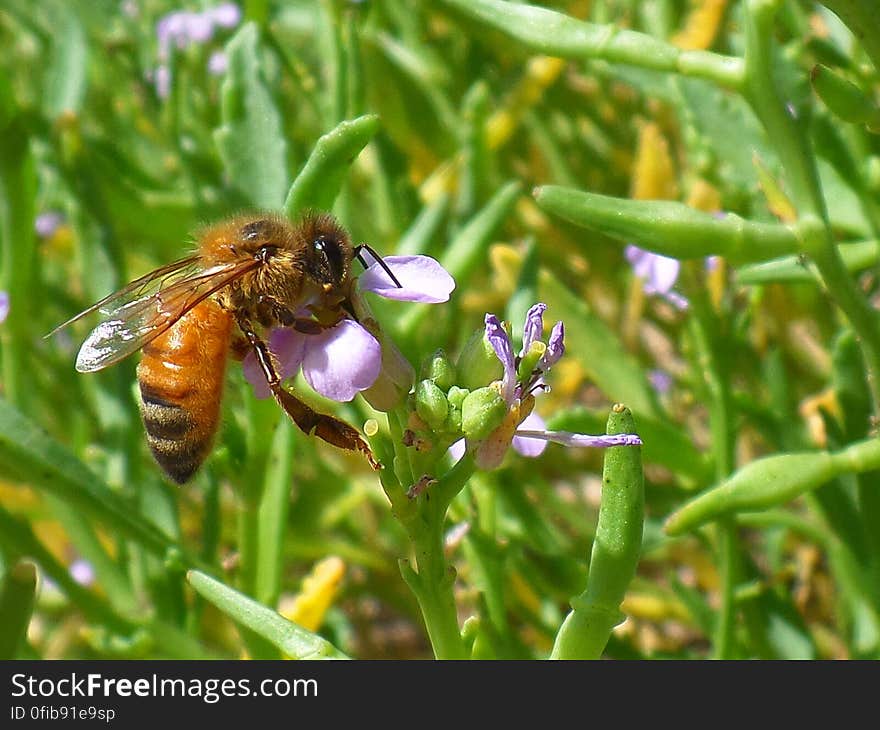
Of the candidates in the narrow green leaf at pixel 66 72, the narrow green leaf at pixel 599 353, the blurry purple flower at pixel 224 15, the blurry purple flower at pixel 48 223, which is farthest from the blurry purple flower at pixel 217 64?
the narrow green leaf at pixel 599 353

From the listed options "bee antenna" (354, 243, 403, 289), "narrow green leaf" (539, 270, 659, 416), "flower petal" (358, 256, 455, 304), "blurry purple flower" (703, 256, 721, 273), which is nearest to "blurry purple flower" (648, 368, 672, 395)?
"blurry purple flower" (703, 256, 721, 273)

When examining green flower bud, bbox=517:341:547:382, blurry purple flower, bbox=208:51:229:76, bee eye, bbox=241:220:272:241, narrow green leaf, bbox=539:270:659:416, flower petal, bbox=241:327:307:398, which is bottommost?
blurry purple flower, bbox=208:51:229:76

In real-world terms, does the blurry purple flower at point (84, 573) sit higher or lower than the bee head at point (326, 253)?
→ lower

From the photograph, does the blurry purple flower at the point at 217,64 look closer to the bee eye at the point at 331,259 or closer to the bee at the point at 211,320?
the bee at the point at 211,320

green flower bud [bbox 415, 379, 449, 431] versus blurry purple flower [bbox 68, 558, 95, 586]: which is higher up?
green flower bud [bbox 415, 379, 449, 431]

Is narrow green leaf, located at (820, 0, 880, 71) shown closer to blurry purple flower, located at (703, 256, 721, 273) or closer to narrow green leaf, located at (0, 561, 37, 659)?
blurry purple flower, located at (703, 256, 721, 273)

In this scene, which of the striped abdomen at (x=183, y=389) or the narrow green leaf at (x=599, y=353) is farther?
the narrow green leaf at (x=599, y=353)

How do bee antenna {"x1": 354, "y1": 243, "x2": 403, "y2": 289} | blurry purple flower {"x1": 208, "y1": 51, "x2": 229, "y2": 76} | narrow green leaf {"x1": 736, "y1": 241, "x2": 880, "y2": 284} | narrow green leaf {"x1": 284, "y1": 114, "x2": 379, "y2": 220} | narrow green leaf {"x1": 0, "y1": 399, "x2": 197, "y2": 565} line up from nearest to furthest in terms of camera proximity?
1. bee antenna {"x1": 354, "y1": 243, "x2": 403, "y2": 289}
2. narrow green leaf {"x1": 284, "y1": 114, "x2": 379, "y2": 220}
3. narrow green leaf {"x1": 0, "y1": 399, "x2": 197, "y2": 565}
4. narrow green leaf {"x1": 736, "y1": 241, "x2": 880, "y2": 284}
5. blurry purple flower {"x1": 208, "y1": 51, "x2": 229, "y2": 76}
